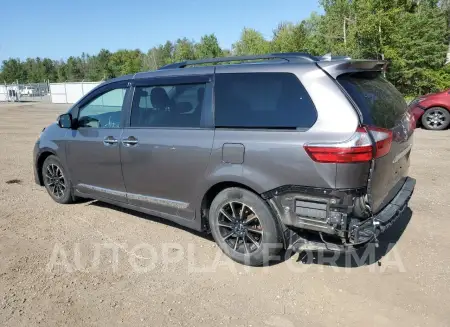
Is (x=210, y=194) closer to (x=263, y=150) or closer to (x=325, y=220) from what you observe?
(x=263, y=150)

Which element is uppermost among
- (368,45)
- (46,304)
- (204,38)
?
(204,38)

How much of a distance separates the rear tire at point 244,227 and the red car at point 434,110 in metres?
9.03

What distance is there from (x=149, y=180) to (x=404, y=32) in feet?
82.2

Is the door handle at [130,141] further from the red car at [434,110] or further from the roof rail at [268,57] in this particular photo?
the red car at [434,110]

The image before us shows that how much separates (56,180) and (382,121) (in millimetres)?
4422

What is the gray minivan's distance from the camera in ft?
9.57

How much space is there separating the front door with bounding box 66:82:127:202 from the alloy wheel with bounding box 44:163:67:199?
0.38 meters

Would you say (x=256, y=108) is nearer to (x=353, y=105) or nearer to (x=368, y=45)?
(x=353, y=105)

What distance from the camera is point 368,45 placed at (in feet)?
81.4

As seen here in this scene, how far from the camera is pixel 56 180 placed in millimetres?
5359

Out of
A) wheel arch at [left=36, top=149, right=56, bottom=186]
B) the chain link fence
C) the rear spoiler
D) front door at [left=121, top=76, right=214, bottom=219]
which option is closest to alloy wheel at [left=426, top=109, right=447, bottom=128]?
the rear spoiler

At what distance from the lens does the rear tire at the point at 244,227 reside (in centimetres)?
330

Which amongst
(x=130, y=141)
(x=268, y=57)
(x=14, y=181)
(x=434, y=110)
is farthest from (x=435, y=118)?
(x=14, y=181)

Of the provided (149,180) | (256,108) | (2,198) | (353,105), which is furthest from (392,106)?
(2,198)
